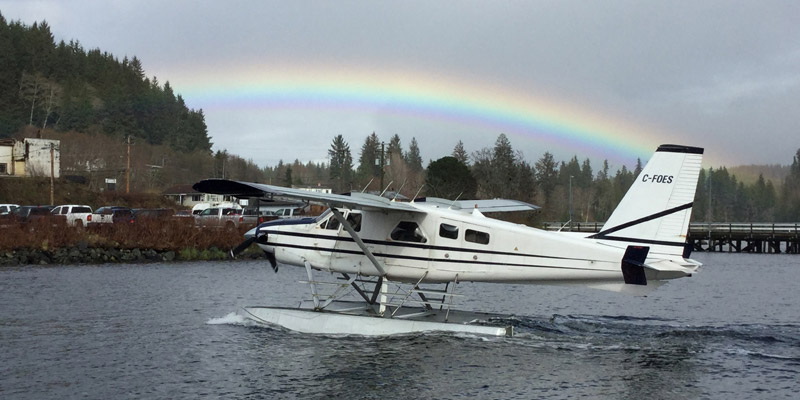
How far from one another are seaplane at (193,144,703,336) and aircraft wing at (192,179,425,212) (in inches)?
2.0

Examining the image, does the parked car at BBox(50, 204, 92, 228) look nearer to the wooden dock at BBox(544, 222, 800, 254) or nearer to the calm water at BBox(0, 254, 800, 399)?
the calm water at BBox(0, 254, 800, 399)

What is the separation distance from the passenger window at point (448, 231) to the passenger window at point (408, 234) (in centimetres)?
43

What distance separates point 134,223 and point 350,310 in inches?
1231

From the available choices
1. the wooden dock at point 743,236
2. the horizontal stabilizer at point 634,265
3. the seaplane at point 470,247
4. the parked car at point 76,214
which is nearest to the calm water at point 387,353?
the seaplane at point 470,247

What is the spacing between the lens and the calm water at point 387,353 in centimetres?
1341

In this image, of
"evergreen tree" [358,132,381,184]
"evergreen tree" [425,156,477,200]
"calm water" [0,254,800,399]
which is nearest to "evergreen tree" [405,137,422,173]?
"evergreen tree" [358,132,381,184]

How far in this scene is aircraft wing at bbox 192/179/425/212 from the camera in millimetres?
14422

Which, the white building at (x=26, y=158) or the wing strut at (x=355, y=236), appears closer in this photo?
the wing strut at (x=355, y=236)

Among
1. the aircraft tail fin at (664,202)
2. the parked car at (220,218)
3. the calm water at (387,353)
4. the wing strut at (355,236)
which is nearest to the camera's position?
the calm water at (387,353)

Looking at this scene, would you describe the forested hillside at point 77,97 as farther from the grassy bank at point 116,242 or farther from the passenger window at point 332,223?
the passenger window at point 332,223

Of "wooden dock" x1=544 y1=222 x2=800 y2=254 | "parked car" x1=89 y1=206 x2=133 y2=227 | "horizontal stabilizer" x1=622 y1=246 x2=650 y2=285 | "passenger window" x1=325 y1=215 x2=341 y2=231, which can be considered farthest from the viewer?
"wooden dock" x1=544 y1=222 x2=800 y2=254

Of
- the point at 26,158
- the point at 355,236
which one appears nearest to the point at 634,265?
the point at 355,236

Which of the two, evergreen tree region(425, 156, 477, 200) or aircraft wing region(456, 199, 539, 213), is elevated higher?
evergreen tree region(425, 156, 477, 200)

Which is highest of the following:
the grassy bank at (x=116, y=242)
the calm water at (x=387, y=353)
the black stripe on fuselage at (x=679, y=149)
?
the black stripe on fuselage at (x=679, y=149)
